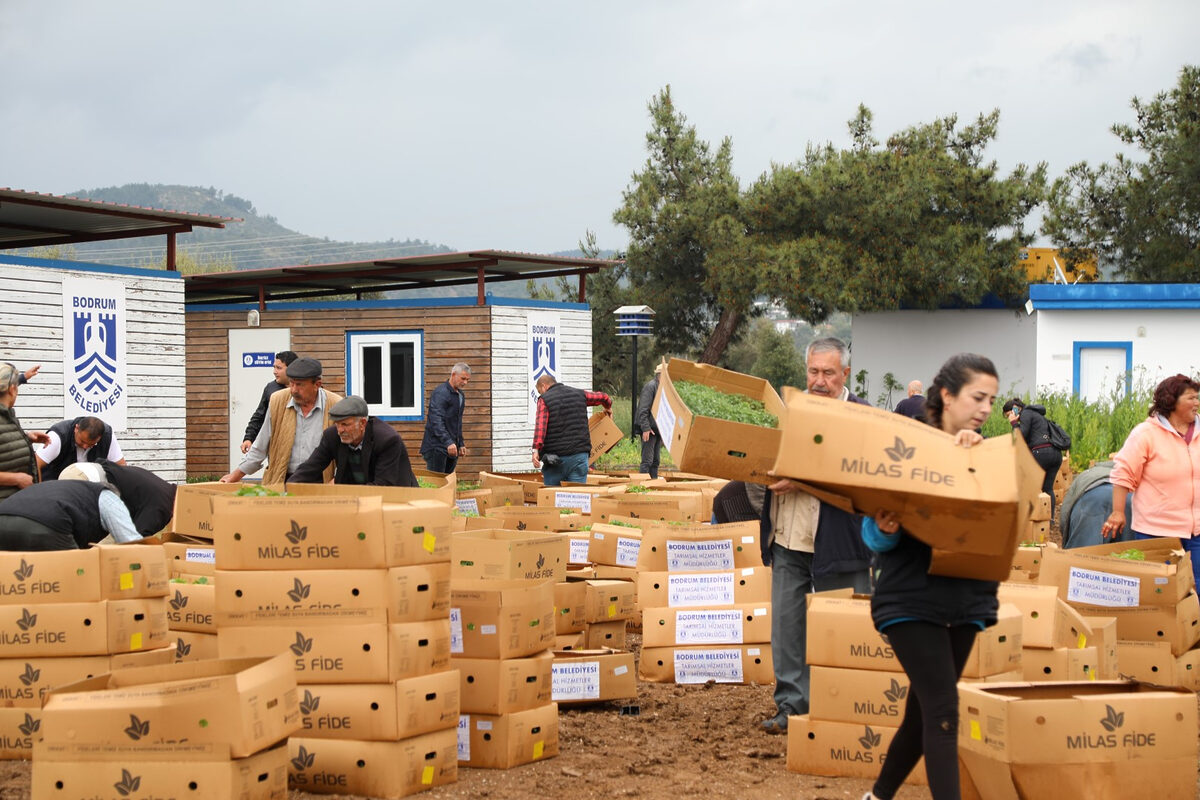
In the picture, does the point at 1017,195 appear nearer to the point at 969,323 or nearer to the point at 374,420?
the point at 969,323

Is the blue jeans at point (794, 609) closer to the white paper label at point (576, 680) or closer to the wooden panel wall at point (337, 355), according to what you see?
the white paper label at point (576, 680)

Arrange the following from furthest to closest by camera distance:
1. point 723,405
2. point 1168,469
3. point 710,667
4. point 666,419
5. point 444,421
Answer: point 444,421, point 710,667, point 1168,469, point 666,419, point 723,405

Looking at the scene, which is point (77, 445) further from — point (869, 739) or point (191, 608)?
point (869, 739)

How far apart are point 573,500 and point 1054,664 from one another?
534cm

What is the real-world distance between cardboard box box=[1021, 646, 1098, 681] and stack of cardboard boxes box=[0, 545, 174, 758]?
3795mm

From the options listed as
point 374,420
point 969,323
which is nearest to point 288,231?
point 969,323

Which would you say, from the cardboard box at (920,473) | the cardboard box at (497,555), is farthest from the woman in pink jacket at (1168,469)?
the cardboard box at (920,473)

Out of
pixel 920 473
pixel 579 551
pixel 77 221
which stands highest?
pixel 77 221

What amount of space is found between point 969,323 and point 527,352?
18467 mm

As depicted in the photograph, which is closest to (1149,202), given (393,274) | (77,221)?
(393,274)

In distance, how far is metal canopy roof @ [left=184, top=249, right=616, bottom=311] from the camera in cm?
1902

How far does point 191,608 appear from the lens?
610cm

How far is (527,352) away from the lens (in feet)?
65.4

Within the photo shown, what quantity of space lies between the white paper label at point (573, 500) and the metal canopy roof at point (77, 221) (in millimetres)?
6580
